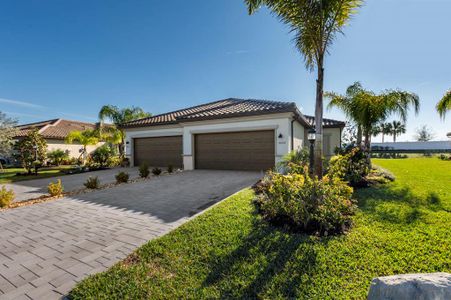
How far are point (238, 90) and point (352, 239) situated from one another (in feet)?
57.4

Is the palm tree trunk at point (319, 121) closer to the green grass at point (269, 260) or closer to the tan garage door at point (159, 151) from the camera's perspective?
the green grass at point (269, 260)

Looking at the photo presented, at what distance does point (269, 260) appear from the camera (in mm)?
3162

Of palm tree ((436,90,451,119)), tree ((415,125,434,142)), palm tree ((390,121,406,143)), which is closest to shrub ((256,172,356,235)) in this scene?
palm tree ((436,90,451,119))

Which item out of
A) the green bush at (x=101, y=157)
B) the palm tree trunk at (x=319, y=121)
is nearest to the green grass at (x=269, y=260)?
the palm tree trunk at (x=319, y=121)

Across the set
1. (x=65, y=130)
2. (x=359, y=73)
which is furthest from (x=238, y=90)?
(x=65, y=130)

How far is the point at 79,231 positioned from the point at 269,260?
423 centimetres

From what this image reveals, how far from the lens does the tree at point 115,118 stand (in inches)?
Answer: 765

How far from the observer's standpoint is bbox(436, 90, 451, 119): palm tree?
1152 cm

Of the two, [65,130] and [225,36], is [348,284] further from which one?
[65,130]

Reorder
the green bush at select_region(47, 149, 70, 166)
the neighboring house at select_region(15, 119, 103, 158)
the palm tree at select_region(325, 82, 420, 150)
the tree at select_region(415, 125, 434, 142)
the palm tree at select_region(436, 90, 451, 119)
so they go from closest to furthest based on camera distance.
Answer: the palm tree at select_region(325, 82, 420, 150) < the palm tree at select_region(436, 90, 451, 119) < the green bush at select_region(47, 149, 70, 166) < the neighboring house at select_region(15, 119, 103, 158) < the tree at select_region(415, 125, 434, 142)

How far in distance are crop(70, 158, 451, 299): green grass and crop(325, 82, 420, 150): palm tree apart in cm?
666

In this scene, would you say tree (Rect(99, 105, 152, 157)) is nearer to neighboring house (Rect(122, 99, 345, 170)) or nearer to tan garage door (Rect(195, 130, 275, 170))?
neighboring house (Rect(122, 99, 345, 170))

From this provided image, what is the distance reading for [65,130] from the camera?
85.1 feet

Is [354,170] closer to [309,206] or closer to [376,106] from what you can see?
[376,106]
